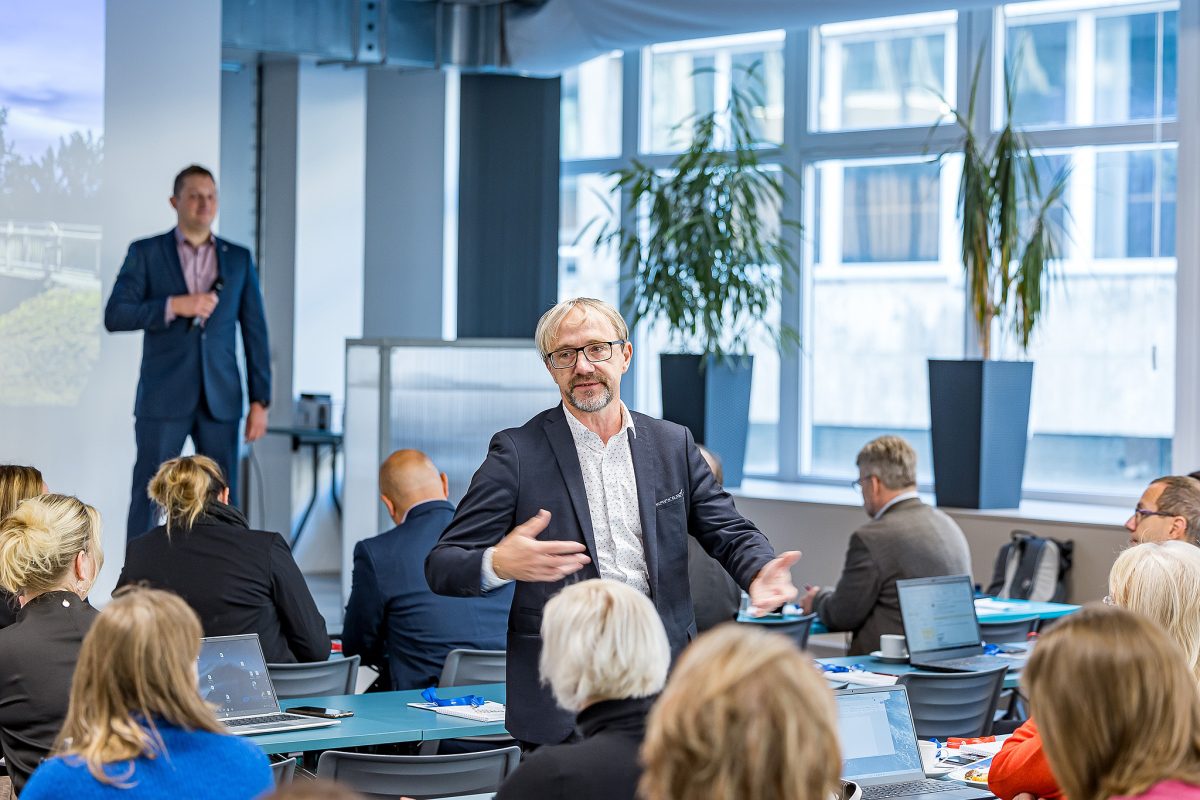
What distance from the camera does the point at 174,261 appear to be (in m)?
6.89

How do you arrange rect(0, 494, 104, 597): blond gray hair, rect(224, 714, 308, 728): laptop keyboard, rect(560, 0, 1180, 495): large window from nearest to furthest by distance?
rect(0, 494, 104, 597): blond gray hair → rect(224, 714, 308, 728): laptop keyboard → rect(560, 0, 1180, 495): large window

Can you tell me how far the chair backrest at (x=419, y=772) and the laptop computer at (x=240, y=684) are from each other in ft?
1.57

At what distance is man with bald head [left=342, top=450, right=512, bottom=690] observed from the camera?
4902mm

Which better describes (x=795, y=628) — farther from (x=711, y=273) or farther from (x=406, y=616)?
(x=711, y=273)

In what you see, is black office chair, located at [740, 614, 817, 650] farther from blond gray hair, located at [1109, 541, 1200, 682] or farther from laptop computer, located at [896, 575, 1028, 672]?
blond gray hair, located at [1109, 541, 1200, 682]

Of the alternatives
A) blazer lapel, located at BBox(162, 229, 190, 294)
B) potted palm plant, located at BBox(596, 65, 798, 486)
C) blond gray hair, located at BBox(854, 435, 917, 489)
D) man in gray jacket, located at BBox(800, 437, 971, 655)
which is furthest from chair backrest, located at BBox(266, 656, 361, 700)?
potted palm plant, located at BBox(596, 65, 798, 486)

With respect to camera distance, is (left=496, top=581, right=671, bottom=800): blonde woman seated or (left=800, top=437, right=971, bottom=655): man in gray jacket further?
(left=800, top=437, right=971, bottom=655): man in gray jacket

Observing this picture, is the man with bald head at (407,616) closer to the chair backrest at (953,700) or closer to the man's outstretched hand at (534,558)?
the chair backrest at (953,700)

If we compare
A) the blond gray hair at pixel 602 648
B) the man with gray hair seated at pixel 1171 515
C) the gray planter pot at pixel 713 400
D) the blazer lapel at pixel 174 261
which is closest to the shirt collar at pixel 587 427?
the blond gray hair at pixel 602 648

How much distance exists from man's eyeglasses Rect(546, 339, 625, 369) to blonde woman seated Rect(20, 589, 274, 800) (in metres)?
1.14

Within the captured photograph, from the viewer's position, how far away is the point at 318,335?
10.2m

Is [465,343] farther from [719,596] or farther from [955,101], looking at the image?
[955,101]

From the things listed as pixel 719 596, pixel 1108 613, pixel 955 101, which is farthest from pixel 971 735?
pixel 955 101

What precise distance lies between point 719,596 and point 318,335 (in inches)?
208
